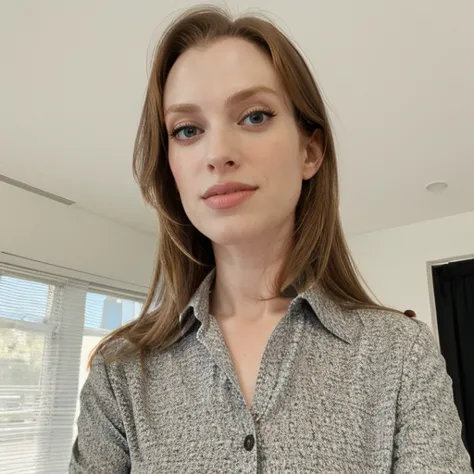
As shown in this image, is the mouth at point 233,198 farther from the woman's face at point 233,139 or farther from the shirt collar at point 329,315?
the shirt collar at point 329,315

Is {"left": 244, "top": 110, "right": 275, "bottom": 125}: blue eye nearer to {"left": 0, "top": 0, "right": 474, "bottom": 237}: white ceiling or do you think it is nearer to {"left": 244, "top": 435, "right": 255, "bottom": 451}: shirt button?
{"left": 244, "top": 435, "right": 255, "bottom": 451}: shirt button

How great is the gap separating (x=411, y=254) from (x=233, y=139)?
2746 mm

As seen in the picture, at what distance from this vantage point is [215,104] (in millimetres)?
622

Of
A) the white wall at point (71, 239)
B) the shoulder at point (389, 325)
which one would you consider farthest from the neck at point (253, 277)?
the white wall at point (71, 239)

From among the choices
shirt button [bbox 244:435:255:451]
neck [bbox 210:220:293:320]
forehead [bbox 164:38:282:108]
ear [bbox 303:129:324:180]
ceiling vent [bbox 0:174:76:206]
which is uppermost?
ceiling vent [bbox 0:174:76:206]

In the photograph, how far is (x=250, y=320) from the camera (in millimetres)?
687

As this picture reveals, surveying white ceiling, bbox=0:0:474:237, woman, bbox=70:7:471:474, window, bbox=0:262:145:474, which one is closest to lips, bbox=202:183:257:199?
woman, bbox=70:7:471:474

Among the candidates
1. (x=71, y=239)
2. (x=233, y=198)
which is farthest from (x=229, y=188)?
(x=71, y=239)

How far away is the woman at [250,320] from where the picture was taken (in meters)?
0.53

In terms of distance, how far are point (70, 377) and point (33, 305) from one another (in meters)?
0.44

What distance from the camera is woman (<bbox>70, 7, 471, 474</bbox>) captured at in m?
0.53

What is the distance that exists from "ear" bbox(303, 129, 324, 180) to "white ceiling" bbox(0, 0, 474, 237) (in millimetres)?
852

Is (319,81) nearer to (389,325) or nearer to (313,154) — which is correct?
(313,154)

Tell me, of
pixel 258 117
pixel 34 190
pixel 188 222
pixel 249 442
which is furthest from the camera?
pixel 34 190
